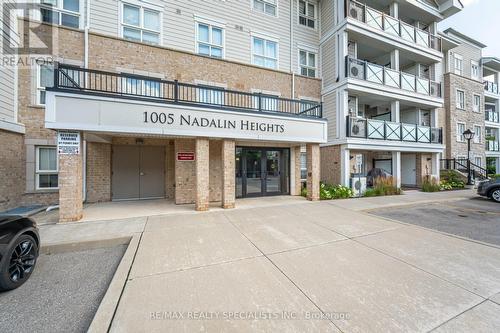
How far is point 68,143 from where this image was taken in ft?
19.0

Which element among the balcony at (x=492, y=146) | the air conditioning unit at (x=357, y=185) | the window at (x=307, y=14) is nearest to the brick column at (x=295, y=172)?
the air conditioning unit at (x=357, y=185)

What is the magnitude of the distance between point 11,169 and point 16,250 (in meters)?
6.73

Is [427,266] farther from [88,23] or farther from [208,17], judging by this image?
[88,23]

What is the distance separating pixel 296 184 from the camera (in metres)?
10.8

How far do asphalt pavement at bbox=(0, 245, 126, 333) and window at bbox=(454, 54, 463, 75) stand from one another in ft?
95.0

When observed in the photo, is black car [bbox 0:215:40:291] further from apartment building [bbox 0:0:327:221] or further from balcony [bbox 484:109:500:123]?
balcony [bbox 484:109:500:123]

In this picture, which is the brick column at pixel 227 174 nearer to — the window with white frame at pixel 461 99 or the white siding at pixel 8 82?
the white siding at pixel 8 82

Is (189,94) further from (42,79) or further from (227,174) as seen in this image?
(42,79)

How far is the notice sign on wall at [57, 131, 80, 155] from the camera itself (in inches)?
226

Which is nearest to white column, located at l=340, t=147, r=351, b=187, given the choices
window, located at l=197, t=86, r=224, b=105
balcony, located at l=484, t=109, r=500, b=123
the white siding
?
window, located at l=197, t=86, r=224, b=105

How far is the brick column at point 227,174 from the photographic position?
25.0 ft

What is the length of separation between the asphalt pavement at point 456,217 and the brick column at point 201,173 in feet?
20.7

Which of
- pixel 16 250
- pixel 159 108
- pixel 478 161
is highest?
pixel 159 108

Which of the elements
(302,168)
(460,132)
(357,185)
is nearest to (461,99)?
(460,132)
